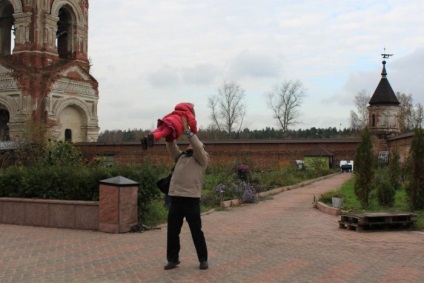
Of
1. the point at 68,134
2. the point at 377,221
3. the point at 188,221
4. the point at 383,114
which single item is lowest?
the point at 377,221

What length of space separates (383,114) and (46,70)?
28274 mm

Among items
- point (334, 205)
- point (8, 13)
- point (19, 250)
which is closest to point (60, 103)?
point (8, 13)

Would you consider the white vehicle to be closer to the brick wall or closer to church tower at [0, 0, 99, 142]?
the brick wall

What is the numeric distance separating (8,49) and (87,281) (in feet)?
150


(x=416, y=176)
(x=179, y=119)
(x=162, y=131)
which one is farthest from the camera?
(x=416, y=176)

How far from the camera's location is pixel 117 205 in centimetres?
1041

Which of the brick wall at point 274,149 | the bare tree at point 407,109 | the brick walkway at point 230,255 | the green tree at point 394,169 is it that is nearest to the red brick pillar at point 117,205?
the brick walkway at point 230,255

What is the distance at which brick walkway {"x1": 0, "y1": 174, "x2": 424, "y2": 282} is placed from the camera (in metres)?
6.98

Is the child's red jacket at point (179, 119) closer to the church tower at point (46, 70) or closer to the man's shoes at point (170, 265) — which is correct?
the man's shoes at point (170, 265)

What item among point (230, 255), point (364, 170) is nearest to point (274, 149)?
point (364, 170)

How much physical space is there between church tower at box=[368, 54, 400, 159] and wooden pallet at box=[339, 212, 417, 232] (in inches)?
1122

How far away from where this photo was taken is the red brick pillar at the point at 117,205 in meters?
10.4

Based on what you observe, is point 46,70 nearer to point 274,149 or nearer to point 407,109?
point 274,149

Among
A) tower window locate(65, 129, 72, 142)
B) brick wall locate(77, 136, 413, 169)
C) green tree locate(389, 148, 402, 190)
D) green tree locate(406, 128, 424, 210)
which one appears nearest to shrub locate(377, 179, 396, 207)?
green tree locate(406, 128, 424, 210)
